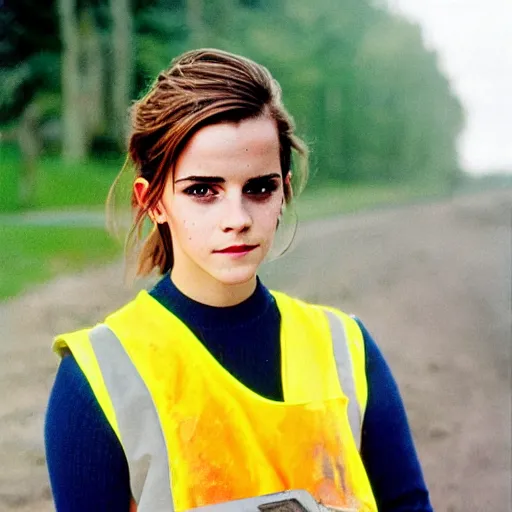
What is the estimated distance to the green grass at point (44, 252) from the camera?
3.67ft

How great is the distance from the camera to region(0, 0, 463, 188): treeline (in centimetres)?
116

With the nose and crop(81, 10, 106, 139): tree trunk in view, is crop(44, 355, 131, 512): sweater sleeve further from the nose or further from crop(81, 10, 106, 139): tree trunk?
crop(81, 10, 106, 139): tree trunk

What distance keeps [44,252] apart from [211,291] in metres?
0.44

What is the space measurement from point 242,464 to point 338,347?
0.61 ft

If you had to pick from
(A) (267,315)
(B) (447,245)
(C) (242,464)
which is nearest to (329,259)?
(B) (447,245)

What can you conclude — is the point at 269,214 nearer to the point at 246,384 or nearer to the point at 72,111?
the point at 246,384

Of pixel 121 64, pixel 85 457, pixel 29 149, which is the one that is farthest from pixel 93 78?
pixel 85 457

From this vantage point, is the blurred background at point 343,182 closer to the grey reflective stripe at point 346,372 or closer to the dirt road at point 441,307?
the dirt road at point 441,307

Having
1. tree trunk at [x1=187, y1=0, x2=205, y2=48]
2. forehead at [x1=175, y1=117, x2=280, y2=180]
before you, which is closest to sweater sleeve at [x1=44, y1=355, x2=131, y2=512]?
forehead at [x1=175, y1=117, x2=280, y2=180]

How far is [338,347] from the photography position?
2.84 ft

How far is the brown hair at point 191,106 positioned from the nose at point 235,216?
7 cm

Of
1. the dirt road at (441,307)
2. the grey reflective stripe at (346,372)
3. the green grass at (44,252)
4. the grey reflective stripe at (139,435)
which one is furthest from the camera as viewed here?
the dirt road at (441,307)

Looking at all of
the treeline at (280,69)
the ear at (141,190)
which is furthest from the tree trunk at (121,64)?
the ear at (141,190)

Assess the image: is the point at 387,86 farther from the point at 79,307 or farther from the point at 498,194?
the point at 79,307
